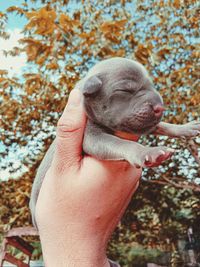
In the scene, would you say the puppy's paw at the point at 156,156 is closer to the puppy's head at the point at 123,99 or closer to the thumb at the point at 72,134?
the puppy's head at the point at 123,99

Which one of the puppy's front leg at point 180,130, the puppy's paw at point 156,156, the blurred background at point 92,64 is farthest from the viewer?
the blurred background at point 92,64

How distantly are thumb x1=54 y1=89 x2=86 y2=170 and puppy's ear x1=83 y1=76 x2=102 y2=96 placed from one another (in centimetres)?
9

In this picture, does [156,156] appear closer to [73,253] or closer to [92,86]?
[92,86]

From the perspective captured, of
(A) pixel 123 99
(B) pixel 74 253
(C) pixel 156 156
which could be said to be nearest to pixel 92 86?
(A) pixel 123 99

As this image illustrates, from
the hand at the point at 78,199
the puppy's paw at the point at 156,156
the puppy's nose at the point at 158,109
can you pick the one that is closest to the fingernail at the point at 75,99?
the hand at the point at 78,199

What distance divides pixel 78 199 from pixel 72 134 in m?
0.22

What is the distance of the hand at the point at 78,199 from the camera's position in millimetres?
1326

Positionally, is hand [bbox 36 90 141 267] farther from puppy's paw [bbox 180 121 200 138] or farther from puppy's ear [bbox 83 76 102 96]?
puppy's paw [bbox 180 121 200 138]

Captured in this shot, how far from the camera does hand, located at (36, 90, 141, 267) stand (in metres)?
1.33

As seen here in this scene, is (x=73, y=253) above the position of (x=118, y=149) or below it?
below

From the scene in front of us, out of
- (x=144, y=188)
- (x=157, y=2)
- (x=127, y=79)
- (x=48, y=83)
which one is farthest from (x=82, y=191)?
(x=144, y=188)

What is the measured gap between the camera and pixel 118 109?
1.24 meters

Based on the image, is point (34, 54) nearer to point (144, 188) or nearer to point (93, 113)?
point (93, 113)

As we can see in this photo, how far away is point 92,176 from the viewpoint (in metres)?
1.31
